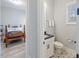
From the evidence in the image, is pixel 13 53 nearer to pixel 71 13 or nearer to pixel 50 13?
pixel 50 13

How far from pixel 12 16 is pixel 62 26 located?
13.2ft

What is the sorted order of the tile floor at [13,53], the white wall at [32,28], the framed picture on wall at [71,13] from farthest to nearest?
the framed picture on wall at [71,13] → the tile floor at [13,53] → the white wall at [32,28]

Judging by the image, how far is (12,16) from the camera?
6.50 m

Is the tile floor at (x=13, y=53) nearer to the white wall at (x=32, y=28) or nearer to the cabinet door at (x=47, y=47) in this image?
the cabinet door at (x=47, y=47)

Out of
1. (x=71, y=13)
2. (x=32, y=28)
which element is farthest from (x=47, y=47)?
(x=71, y=13)

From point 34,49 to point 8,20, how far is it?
5.07 metres

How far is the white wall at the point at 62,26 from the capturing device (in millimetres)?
3516

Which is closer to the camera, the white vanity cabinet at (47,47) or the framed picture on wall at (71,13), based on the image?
the white vanity cabinet at (47,47)

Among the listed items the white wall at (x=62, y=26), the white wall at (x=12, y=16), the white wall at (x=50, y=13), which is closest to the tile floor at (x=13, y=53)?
the white wall at (x=50, y=13)

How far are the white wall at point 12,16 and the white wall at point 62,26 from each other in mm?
3434

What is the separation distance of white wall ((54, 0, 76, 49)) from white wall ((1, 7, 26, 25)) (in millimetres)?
3434

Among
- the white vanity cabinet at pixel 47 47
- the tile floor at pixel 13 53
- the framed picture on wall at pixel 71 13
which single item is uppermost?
the framed picture on wall at pixel 71 13

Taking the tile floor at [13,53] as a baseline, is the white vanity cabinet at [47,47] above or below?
above

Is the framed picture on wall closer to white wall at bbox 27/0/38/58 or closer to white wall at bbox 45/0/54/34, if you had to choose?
white wall at bbox 45/0/54/34
